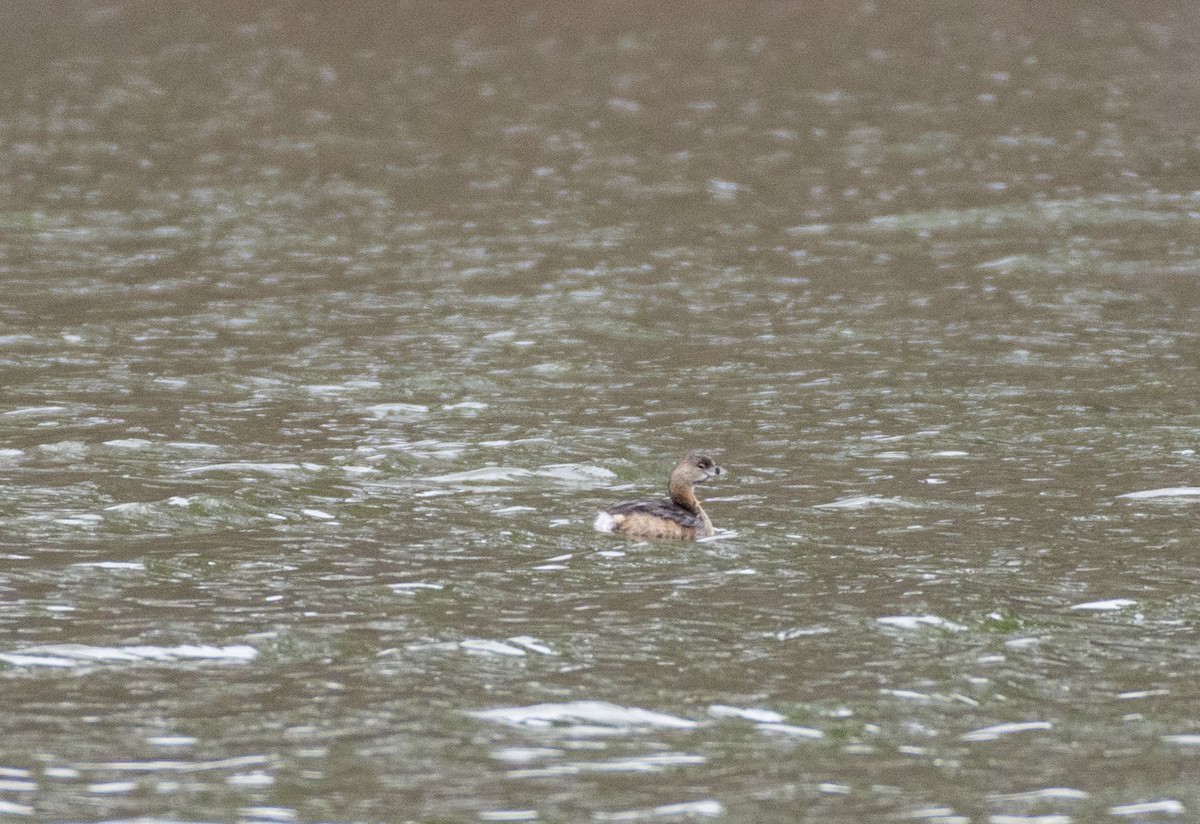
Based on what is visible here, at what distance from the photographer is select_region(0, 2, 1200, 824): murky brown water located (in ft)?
30.8

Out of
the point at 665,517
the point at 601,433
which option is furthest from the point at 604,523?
the point at 601,433

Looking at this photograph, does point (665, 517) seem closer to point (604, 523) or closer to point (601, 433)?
point (604, 523)

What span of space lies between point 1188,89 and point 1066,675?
22438 mm

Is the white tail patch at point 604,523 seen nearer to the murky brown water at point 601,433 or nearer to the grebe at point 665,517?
the grebe at point 665,517

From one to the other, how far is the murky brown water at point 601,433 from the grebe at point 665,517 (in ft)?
0.47

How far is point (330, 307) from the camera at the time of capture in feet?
68.2

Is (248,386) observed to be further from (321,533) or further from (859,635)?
(859,635)

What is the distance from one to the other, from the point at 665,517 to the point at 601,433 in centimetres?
315

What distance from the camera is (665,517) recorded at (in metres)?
12.9

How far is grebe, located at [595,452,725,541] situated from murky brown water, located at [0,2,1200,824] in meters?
0.14

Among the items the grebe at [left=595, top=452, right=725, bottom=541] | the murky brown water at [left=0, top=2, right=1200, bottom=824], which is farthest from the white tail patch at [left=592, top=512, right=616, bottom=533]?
the murky brown water at [left=0, top=2, right=1200, bottom=824]

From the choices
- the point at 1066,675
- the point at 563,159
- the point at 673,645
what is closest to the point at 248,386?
the point at 673,645

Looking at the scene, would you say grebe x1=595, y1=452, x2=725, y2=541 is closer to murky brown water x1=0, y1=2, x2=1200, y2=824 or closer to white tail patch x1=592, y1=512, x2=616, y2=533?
white tail patch x1=592, y1=512, x2=616, y2=533

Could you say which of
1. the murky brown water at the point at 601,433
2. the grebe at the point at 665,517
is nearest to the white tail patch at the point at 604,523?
the grebe at the point at 665,517
